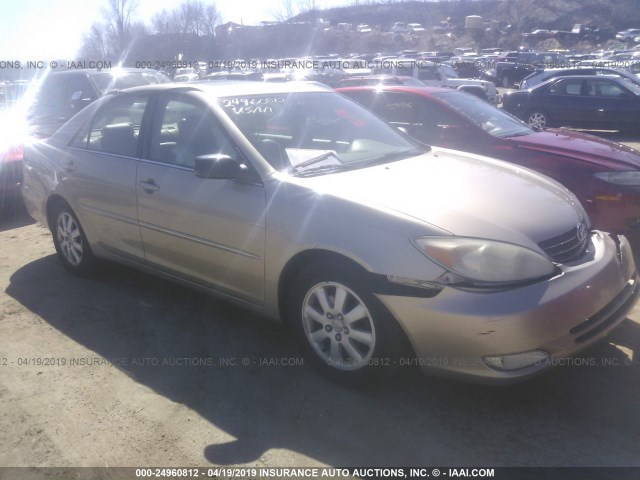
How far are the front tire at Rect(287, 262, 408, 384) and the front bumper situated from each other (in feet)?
0.37

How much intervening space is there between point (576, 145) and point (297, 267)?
368cm

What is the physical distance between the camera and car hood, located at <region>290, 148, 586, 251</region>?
2.91 m

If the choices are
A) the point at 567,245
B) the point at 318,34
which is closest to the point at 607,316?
the point at 567,245

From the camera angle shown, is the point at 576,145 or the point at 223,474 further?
the point at 576,145

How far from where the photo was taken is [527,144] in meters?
5.64

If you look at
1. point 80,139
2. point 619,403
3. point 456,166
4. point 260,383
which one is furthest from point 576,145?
point 80,139

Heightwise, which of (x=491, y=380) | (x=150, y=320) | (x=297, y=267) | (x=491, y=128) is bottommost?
(x=150, y=320)

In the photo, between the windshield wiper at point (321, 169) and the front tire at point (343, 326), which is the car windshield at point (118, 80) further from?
the front tire at point (343, 326)

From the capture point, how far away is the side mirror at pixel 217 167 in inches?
132

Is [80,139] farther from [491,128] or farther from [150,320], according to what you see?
[491,128]

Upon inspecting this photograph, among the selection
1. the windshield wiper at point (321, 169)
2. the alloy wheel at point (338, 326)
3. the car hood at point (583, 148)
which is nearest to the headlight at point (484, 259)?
the alloy wheel at point (338, 326)

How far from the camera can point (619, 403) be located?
9.76 ft

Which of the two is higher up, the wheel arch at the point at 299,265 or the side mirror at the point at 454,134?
the side mirror at the point at 454,134

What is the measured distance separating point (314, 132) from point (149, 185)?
47.4 inches
